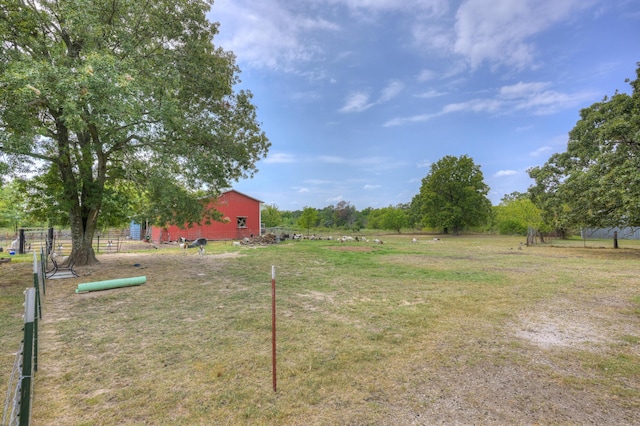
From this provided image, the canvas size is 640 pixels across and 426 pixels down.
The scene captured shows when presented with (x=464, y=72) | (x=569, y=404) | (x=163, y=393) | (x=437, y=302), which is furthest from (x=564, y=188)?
(x=163, y=393)

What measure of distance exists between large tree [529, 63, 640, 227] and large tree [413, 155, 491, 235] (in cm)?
1557

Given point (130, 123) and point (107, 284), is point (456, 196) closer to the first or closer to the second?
point (130, 123)

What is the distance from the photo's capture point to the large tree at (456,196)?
37.3 metres

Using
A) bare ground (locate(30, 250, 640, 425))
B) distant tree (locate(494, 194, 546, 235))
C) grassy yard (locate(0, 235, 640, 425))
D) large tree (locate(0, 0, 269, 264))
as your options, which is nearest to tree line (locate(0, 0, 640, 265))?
large tree (locate(0, 0, 269, 264))

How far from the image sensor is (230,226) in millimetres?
29641

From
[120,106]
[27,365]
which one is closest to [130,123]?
[120,106]

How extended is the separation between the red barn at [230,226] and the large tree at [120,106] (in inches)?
614

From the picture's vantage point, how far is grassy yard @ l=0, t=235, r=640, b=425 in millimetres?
2723

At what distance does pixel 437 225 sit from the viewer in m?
38.8

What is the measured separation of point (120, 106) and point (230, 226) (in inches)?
925

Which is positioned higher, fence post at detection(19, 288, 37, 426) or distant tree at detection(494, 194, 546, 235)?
distant tree at detection(494, 194, 546, 235)

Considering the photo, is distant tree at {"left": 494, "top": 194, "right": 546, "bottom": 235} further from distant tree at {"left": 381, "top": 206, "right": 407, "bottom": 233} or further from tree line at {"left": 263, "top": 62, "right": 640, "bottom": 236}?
distant tree at {"left": 381, "top": 206, "right": 407, "bottom": 233}

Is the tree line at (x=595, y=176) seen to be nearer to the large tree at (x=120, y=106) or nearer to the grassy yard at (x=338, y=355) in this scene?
the grassy yard at (x=338, y=355)

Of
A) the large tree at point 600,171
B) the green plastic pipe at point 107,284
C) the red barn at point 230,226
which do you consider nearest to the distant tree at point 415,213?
the large tree at point 600,171
